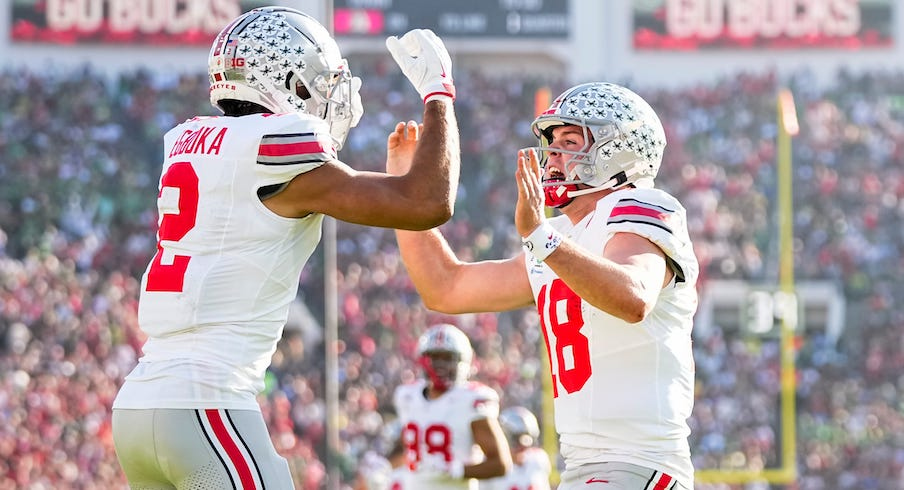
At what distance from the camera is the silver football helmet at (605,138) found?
3955mm

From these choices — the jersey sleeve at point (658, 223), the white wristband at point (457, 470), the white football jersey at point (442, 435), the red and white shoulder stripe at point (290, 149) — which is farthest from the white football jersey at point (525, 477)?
the red and white shoulder stripe at point (290, 149)

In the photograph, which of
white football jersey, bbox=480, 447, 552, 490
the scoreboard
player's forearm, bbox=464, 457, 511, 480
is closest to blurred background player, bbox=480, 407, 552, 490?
white football jersey, bbox=480, 447, 552, 490

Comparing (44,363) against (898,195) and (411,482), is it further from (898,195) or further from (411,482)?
(898,195)

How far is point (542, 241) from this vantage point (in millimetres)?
3459

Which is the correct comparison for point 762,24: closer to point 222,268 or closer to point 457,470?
point 457,470

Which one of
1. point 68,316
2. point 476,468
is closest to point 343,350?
point 68,316

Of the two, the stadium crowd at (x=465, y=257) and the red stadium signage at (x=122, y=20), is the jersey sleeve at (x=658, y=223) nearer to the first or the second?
the stadium crowd at (x=465, y=257)

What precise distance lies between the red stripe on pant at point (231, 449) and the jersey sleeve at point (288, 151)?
0.52 meters

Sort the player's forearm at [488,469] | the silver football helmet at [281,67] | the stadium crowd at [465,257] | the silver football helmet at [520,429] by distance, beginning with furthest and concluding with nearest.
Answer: the stadium crowd at [465,257] → the silver football helmet at [520,429] → the player's forearm at [488,469] → the silver football helmet at [281,67]

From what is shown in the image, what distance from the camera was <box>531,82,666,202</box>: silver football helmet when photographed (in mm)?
3955

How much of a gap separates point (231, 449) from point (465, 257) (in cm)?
1558

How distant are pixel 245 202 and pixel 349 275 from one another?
1461 cm

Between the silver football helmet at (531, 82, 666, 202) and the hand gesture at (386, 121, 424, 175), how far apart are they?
36 cm

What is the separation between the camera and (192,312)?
11.0 feet
